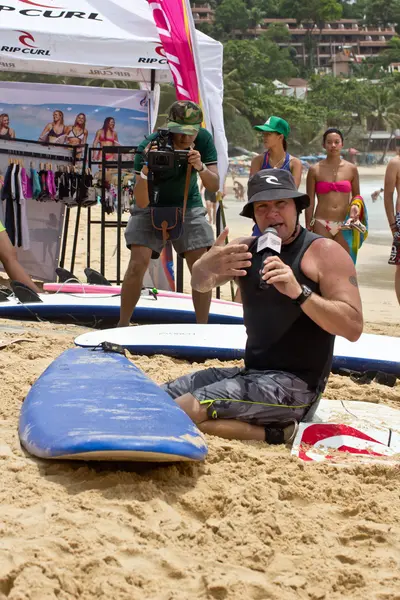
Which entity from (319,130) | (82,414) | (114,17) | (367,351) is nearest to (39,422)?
(82,414)

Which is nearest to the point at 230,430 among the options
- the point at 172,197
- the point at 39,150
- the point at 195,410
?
the point at 195,410

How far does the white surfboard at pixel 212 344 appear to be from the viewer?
17.3ft

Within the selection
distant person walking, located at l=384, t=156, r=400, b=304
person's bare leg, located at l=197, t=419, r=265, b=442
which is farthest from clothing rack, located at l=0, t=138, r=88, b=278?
person's bare leg, located at l=197, t=419, r=265, b=442

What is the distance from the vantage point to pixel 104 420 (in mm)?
3221

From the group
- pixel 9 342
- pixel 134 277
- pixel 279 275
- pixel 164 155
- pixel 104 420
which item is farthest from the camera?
pixel 134 277

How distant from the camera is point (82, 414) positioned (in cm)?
330

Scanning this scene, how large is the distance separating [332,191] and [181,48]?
1.74 metres

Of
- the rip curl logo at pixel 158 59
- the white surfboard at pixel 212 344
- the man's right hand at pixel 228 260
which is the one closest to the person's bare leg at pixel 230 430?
the man's right hand at pixel 228 260

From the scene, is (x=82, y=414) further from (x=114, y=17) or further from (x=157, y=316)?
(x=114, y=17)

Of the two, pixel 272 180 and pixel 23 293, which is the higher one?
pixel 272 180

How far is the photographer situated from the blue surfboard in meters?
2.05

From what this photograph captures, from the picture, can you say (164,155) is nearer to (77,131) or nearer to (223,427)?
(223,427)

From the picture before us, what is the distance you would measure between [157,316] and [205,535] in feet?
13.9

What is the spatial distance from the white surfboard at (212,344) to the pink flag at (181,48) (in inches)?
94.6
